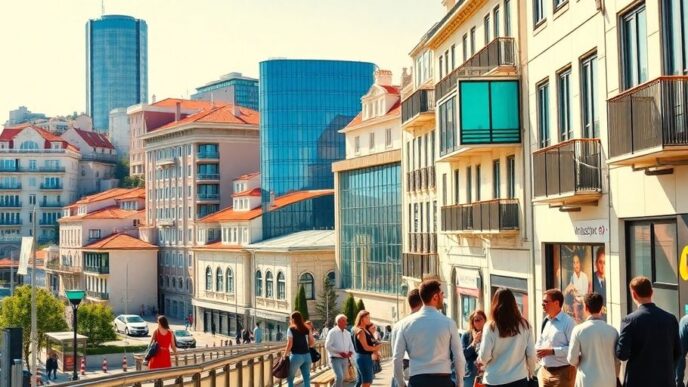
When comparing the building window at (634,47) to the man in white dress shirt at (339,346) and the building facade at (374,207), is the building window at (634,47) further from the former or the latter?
the building facade at (374,207)

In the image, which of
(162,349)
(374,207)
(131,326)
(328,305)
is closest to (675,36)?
(162,349)

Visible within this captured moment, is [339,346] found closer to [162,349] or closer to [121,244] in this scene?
[162,349]

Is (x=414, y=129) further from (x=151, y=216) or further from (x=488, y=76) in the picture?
(x=151, y=216)

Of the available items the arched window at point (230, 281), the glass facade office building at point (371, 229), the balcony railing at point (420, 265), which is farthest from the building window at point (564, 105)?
the arched window at point (230, 281)

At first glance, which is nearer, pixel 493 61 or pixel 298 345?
pixel 298 345

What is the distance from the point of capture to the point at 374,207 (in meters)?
76.1

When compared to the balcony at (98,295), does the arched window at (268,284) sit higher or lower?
higher

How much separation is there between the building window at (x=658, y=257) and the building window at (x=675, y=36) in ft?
7.98

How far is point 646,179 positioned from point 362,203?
2349 inches

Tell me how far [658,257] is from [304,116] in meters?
97.4

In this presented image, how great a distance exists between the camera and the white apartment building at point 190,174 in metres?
114

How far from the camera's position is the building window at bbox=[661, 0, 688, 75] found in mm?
16734

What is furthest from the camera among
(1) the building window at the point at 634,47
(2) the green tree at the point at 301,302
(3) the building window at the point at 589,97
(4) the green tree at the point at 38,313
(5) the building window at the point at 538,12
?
(4) the green tree at the point at 38,313

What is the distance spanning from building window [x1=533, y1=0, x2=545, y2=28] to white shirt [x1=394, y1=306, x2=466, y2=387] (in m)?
17.3
